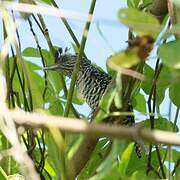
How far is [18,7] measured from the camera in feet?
2.49

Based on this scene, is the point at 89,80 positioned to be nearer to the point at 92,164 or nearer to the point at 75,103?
the point at 75,103

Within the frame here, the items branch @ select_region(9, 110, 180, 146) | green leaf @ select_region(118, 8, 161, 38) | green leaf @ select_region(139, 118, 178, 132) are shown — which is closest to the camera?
branch @ select_region(9, 110, 180, 146)

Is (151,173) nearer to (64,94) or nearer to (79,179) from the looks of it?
(79,179)

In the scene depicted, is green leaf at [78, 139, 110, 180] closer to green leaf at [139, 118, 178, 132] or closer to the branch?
green leaf at [139, 118, 178, 132]

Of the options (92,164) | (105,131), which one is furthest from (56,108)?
(105,131)

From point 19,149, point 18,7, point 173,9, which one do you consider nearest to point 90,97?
point 173,9

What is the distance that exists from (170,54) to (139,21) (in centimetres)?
8

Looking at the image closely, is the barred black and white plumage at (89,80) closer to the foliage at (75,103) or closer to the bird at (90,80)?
the bird at (90,80)

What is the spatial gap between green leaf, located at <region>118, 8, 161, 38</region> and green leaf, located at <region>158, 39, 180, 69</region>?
0.04 metres

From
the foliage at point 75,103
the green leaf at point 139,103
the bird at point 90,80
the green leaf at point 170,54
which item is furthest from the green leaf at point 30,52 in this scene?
the green leaf at point 170,54

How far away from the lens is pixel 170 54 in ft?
2.29

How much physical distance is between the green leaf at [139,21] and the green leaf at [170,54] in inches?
1.5

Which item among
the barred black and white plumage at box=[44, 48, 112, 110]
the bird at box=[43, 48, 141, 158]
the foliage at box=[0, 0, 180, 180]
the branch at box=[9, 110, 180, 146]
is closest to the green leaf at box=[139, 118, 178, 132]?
the foliage at box=[0, 0, 180, 180]

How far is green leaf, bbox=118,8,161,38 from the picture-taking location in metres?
0.63
